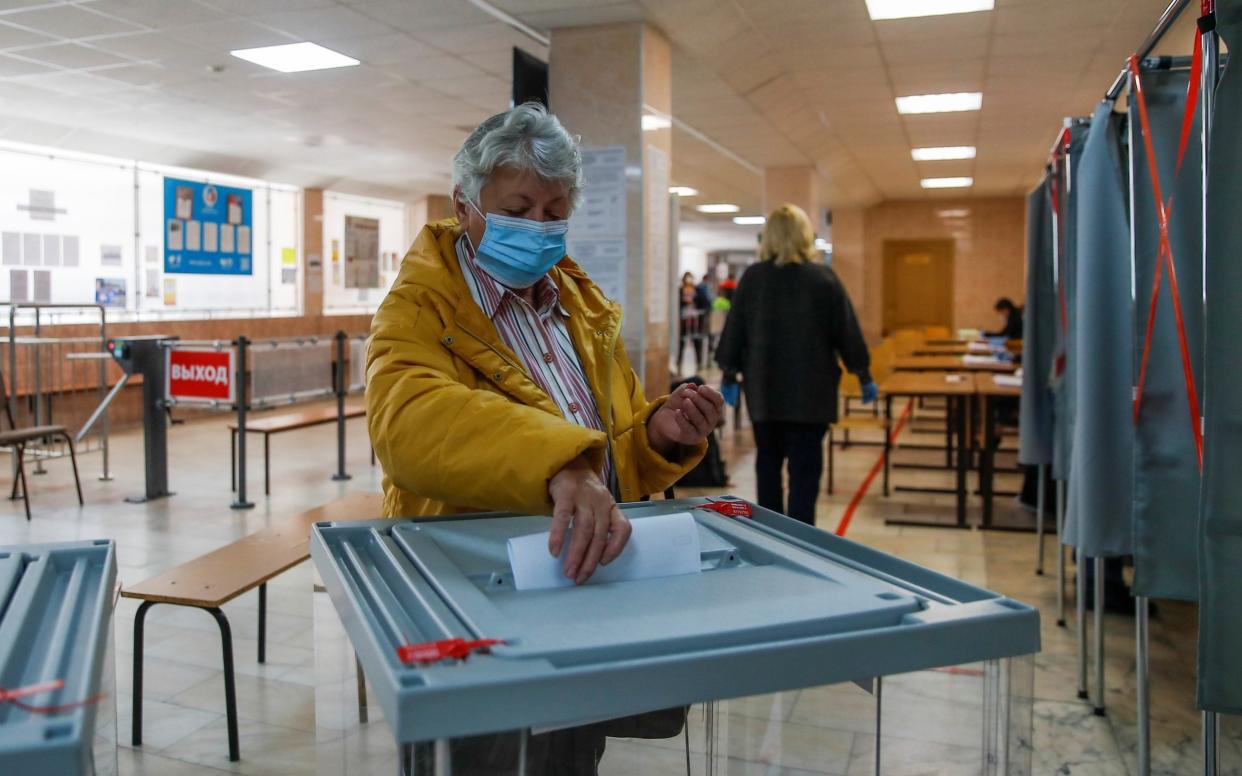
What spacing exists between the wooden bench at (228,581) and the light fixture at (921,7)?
4.25m

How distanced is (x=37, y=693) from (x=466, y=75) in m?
7.07

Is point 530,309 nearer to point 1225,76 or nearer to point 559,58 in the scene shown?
point 1225,76

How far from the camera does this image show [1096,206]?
116 inches

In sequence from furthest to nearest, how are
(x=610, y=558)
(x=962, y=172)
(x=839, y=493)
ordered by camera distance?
(x=962, y=172)
(x=839, y=493)
(x=610, y=558)

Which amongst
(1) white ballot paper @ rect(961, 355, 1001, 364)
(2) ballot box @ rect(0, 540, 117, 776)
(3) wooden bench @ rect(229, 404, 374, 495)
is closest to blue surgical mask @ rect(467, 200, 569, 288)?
(2) ballot box @ rect(0, 540, 117, 776)

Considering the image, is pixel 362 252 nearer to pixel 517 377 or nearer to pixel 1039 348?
pixel 1039 348

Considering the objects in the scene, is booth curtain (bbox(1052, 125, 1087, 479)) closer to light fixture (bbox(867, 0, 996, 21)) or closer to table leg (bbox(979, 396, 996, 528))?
table leg (bbox(979, 396, 996, 528))

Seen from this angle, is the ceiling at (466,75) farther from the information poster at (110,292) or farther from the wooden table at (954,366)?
the wooden table at (954,366)

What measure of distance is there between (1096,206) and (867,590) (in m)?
2.34

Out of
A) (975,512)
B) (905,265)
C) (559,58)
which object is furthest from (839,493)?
(905,265)

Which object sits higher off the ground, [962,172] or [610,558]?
[962,172]

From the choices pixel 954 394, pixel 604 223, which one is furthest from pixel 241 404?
pixel 954 394

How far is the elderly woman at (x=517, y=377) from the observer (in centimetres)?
118

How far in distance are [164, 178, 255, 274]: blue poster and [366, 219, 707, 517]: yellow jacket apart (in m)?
10.4
